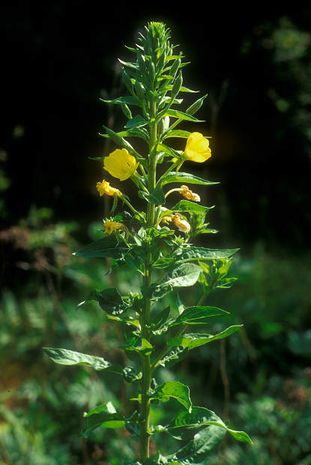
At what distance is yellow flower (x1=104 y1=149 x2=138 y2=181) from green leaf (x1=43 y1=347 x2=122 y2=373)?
0.33m

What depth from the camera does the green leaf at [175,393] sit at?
3.91 feet

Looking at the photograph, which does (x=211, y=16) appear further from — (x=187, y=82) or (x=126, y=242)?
(x=126, y=242)

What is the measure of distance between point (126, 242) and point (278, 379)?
2.52 metres

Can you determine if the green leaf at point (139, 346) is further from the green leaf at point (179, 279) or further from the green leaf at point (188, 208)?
the green leaf at point (188, 208)

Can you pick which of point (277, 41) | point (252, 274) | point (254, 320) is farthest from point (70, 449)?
point (277, 41)

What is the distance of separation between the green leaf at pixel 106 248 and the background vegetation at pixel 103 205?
1873mm

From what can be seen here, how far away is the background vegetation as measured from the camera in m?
3.36

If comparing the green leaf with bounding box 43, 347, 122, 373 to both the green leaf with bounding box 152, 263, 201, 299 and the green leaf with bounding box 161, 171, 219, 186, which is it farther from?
the green leaf with bounding box 161, 171, 219, 186

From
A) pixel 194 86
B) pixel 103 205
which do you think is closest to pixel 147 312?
pixel 103 205

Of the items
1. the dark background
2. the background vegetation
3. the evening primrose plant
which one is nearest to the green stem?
the evening primrose plant

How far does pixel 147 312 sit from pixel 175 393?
155mm

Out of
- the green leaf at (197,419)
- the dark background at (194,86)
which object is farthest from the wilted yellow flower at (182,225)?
the dark background at (194,86)

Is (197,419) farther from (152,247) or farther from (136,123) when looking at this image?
(136,123)

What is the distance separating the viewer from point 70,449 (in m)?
3.16
